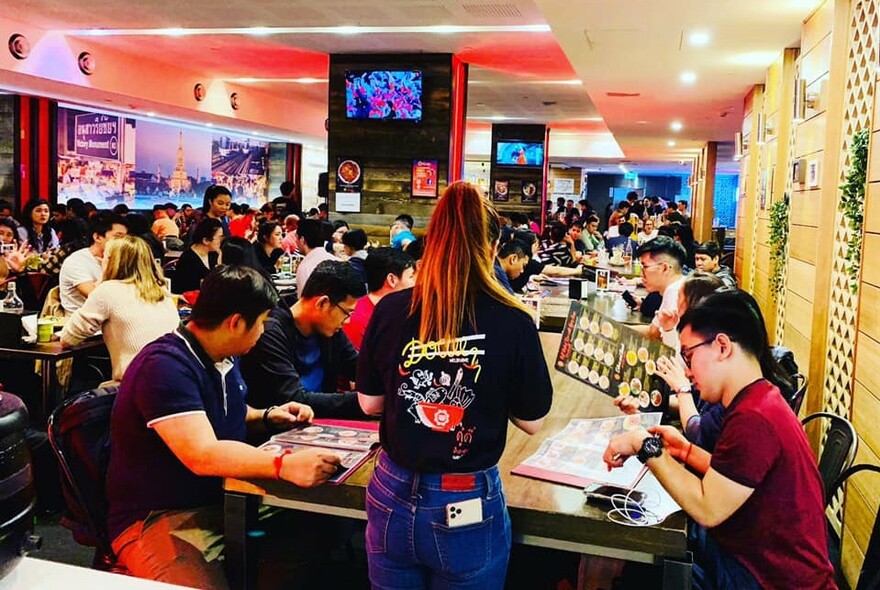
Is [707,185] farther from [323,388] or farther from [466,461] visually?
[466,461]

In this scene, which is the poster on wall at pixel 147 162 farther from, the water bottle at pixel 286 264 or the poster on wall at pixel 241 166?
the water bottle at pixel 286 264

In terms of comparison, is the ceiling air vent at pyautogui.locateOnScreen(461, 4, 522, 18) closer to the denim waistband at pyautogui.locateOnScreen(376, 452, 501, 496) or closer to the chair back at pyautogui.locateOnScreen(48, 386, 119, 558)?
the chair back at pyautogui.locateOnScreen(48, 386, 119, 558)

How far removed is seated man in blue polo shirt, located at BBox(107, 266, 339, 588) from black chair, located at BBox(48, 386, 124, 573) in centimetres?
5

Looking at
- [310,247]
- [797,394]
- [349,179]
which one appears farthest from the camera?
[349,179]

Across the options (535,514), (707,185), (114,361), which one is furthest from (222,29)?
(707,185)

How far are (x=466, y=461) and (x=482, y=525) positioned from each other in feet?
0.51

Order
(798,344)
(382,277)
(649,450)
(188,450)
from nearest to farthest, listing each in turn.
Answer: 1. (649,450)
2. (188,450)
3. (382,277)
4. (798,344)

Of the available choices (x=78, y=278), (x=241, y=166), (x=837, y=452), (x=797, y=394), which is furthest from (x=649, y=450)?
(x=241, y=166)

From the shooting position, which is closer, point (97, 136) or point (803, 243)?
point (803, 243)

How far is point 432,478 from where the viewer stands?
6.37 ft

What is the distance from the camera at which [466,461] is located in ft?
6.41

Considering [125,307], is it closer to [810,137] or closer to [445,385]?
[445,385]

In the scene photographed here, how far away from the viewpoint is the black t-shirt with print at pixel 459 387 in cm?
195

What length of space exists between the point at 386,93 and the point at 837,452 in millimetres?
8539
